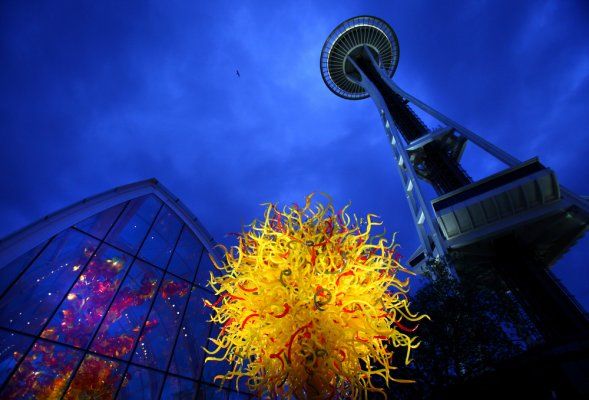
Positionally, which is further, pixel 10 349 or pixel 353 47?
pixel 353 47

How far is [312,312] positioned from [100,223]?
11578 mm

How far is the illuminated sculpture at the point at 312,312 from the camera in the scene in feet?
8.35

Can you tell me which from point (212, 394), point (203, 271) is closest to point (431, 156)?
point (203, 271)

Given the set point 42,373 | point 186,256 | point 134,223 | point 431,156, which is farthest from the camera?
point 431,156

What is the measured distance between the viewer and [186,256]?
13.4m

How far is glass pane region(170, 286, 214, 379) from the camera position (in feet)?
35.7

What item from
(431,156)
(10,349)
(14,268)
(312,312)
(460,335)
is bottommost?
(312,312)

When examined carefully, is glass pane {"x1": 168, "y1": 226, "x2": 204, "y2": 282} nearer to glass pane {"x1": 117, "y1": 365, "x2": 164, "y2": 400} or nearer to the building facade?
the building facade

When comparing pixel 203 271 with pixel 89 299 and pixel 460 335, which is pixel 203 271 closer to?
pixel 89 299

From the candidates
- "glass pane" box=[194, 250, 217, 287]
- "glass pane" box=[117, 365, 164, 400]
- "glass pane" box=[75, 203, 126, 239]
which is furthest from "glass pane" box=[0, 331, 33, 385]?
"glass pane" box=[194, 250, 217, 287]

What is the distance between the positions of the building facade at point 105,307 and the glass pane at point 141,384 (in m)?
0.03

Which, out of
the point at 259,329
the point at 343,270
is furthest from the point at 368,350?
the point at 259,329

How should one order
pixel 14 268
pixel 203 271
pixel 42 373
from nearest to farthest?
pixel 42 373, pixel 14 268, pixel 203 271

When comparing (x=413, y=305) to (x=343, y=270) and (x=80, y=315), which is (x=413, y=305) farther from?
(x=80, y=315)
